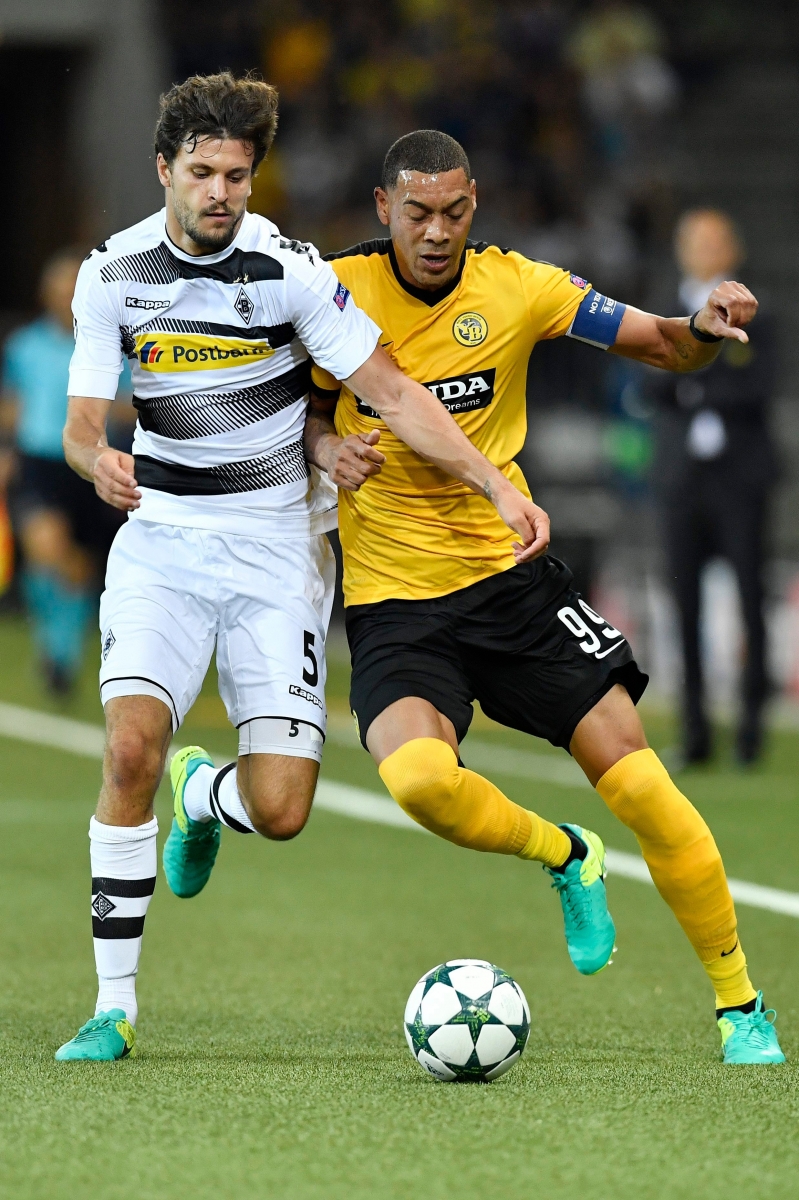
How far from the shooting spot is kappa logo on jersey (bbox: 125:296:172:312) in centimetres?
478

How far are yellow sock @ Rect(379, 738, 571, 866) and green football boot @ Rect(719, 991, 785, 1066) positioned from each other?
657 mm

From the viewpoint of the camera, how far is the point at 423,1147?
3623mm

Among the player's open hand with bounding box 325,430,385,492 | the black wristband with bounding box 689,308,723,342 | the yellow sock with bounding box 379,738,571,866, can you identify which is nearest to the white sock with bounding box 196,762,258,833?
the yellow sock with bounding box 379,738,571,866

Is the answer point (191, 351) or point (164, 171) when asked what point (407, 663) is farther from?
point (164, 171)

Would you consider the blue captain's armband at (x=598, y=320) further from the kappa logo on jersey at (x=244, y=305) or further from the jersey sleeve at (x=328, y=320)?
the kappa logo on jersey at (x=244, y=305)

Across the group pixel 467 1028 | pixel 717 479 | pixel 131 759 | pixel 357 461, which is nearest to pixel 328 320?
pixel 357 461

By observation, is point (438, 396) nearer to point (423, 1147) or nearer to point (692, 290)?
point (423, 1147)

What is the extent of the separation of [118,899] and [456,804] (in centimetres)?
87

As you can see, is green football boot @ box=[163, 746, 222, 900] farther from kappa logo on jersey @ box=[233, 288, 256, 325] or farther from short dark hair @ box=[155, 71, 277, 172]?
short dark hair @ box=[155, 71, 277, 172]

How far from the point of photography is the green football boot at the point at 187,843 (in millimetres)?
5641

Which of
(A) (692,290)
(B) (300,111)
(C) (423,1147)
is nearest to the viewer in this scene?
(C) (423,1147)

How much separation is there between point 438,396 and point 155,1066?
1.80m

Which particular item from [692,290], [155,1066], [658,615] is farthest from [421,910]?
[658,615]

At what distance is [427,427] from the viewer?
15.4 feet
